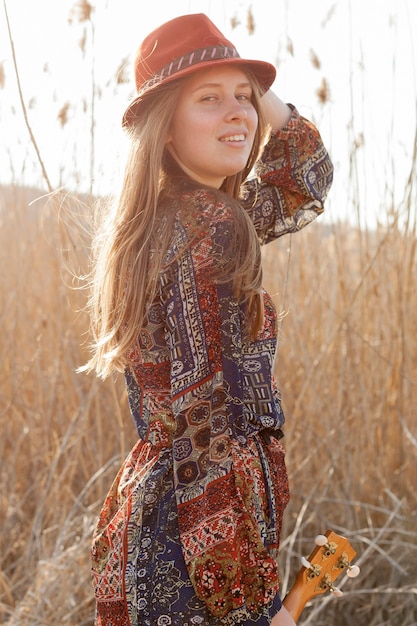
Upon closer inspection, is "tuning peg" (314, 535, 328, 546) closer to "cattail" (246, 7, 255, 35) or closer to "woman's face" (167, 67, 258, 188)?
"woman's face" (167, 67, 258, 188)

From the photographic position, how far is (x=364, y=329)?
2.84 meters

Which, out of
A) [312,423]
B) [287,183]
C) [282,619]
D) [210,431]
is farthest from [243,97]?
[312,423]

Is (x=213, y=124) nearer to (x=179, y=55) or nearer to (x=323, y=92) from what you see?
(x=179, y=55)

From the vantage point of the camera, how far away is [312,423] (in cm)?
280

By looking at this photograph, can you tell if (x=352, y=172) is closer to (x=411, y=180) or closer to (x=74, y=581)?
(x=411, y=180)

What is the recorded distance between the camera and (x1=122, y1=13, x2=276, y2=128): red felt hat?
1.49 meters

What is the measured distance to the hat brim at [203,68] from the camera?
146 cm

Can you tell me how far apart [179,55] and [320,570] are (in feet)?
2.99

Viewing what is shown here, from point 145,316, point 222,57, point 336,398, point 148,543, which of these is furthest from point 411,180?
point 148,543

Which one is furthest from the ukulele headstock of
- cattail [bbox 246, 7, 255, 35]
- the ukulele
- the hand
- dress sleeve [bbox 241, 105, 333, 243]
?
cattail [bbox 246, 7, 255, 35]

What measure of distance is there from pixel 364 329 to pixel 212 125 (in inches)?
58.6

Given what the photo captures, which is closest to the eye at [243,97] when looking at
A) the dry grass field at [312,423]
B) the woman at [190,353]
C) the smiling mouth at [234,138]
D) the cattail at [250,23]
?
the woman at [190,353]

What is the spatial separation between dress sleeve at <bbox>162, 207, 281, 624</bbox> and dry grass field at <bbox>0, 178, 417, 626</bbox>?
124cm

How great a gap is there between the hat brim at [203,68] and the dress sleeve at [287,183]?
6.4 inches
